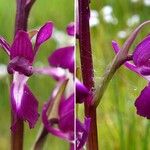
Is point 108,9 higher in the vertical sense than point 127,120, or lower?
higher

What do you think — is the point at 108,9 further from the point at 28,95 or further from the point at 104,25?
the point at 28,95

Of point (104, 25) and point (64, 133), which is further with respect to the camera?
point (104, 25)

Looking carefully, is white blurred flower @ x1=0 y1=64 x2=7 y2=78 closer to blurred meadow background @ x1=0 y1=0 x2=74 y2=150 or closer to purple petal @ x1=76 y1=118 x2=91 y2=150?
blurred meadow background @ x1=0 y1=0 x2=74 y2=150

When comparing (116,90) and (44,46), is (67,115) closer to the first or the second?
(116,90)

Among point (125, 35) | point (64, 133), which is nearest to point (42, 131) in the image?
point (64, 133)

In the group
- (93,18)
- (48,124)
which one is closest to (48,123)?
(48,124)

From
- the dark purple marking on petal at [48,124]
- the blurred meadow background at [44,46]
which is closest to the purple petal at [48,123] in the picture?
the dark purple marking on petal at [48,124]
